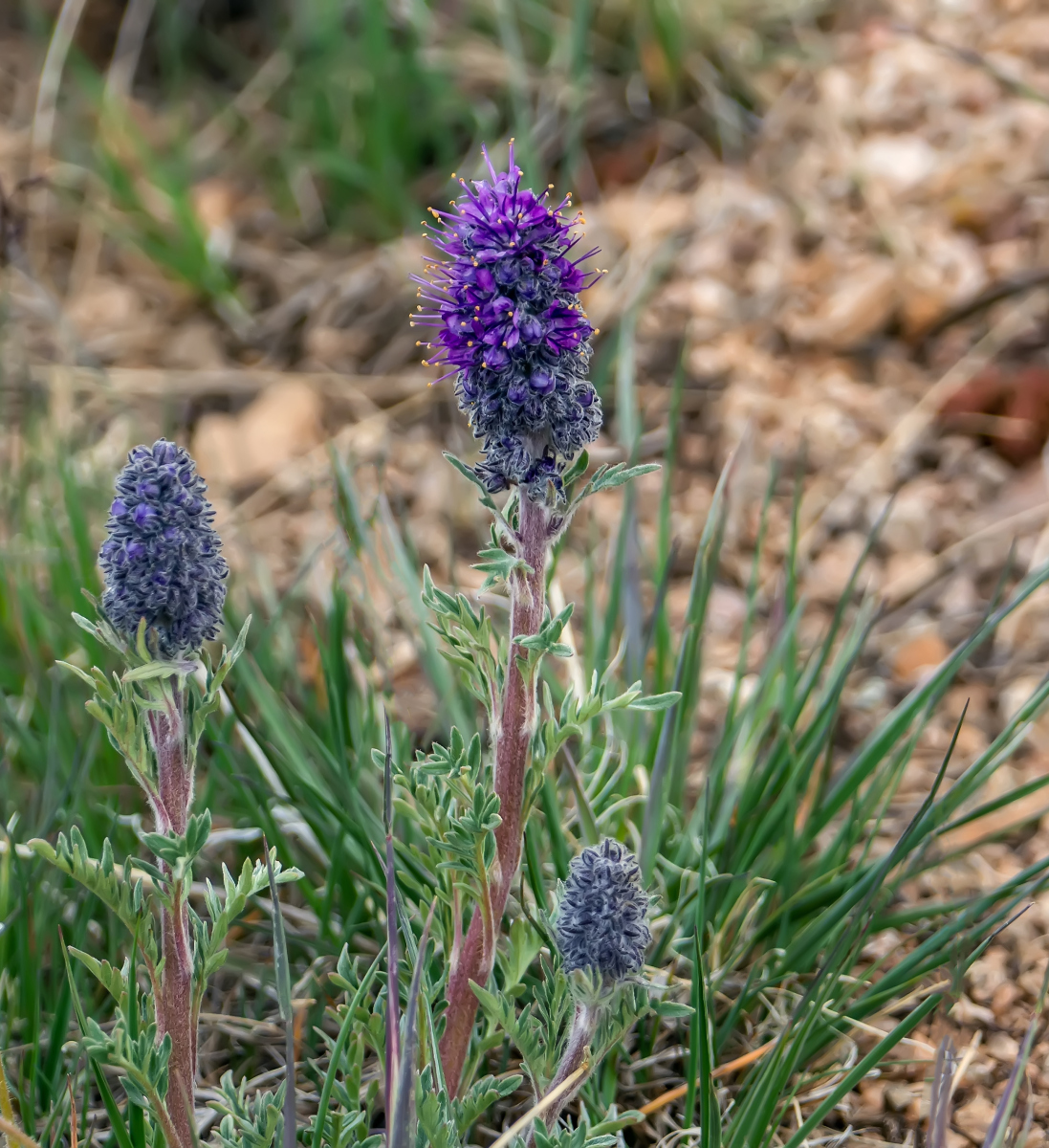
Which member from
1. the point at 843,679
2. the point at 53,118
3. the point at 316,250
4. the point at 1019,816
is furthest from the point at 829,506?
the point at 53,118

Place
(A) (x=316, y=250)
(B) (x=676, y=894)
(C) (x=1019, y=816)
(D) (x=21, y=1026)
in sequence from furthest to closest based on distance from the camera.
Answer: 1. (A) (x=316, y=250)
2. (C) (x=1019, y=816)
3. (B) (x=676, y=894)
4. (D) (x=21, y=1026)

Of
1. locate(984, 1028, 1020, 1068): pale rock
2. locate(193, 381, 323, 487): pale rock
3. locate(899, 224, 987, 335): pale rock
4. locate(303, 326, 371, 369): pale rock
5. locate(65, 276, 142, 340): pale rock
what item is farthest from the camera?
locate(65, 276, 142, 340): pale rock

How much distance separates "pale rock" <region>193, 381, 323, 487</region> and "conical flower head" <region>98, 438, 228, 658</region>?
8.59 ft

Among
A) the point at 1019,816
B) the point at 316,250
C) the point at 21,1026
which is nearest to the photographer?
the point at 21,1026

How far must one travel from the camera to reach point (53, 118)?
5.47 m

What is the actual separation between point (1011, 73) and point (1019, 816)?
284 centimetres

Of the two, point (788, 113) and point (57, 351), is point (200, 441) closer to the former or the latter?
point (57, 351)

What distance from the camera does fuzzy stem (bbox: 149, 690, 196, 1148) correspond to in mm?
1649

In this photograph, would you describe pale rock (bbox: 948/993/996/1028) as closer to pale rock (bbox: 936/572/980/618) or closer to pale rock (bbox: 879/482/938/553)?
pale rock (bbox: 936/572/980/618)

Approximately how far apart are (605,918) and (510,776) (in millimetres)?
226

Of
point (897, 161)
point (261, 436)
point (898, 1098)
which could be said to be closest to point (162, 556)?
point (898, 1098)

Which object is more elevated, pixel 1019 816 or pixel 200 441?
pixel 200 441

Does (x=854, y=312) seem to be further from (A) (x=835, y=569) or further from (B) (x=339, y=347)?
(B) (x=339, y=347)

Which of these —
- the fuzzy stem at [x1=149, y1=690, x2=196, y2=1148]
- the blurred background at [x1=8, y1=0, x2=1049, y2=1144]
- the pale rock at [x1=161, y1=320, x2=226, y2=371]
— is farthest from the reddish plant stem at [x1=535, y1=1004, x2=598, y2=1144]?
the pale rock at [x1=161, y1=320, x2=226, y2=371]
